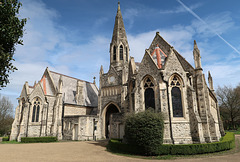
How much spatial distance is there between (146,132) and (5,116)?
49727mm

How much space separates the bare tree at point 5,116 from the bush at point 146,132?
40.2 m

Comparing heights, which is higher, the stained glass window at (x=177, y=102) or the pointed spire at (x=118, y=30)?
the pointed spire at (x=118, y=30)

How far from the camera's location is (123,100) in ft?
95.0

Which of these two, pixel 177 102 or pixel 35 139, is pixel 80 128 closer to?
pixel 35 139

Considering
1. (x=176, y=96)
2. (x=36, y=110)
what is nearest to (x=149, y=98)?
(x=176, y=96)

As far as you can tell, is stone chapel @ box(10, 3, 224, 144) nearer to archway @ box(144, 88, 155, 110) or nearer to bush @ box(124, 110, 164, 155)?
archway @ box(144, 88, 155, 110)

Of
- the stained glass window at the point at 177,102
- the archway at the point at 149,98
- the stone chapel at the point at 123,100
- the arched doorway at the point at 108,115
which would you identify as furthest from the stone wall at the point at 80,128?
the stained glass window at the point at 177,102

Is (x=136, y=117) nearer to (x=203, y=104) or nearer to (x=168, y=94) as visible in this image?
(x=168, y=94)

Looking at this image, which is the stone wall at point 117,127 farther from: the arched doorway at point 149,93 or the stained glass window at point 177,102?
the stained glass window at point 177,102

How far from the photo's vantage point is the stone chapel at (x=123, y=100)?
621 inches

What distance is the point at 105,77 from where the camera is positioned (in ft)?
110

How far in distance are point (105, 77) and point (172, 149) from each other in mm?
22724

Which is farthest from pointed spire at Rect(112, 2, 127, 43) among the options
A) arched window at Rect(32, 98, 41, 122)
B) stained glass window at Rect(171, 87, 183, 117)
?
stained glass window at Rect(171, 87, 183, 117)

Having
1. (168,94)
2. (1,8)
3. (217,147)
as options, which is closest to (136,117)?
(168,94)
